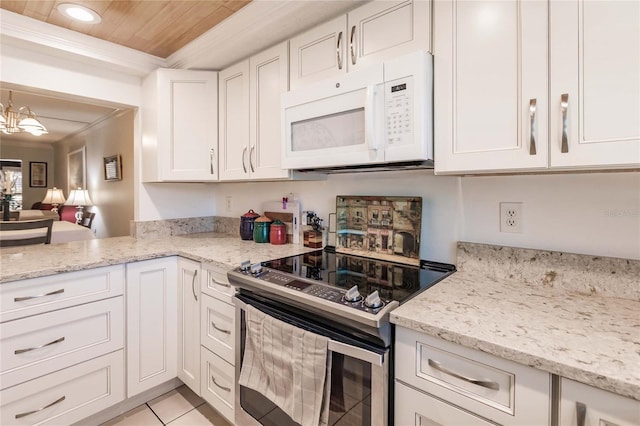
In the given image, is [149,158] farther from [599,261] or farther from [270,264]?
[599,261]

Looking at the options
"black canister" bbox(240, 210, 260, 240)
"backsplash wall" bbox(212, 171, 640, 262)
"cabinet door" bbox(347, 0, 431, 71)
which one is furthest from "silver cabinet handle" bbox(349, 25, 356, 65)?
"black canister" bbox(240, 210, 260, 240)

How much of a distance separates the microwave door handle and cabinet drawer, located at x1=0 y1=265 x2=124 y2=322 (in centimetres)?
144

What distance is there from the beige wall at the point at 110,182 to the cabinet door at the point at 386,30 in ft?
8.12

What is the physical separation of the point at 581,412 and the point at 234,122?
80.8 inches

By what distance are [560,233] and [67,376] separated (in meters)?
2.24

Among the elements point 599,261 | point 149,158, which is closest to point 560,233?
point 599,261

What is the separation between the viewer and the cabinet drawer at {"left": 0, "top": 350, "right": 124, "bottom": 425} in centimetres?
143

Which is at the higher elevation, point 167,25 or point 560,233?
point 167,25

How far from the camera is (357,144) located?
4.53ft

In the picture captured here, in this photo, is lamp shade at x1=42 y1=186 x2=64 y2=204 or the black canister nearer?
the black canister

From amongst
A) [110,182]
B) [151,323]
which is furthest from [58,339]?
[110,182]

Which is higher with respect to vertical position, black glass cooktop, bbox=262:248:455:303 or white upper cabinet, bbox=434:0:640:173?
white upper cabinet, bbox=434:0:640:173

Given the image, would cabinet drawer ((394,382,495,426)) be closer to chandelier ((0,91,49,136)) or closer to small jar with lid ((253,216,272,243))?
small jar with lid ((253,216,272,243))

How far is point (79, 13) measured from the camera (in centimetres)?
170
